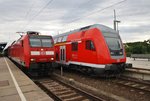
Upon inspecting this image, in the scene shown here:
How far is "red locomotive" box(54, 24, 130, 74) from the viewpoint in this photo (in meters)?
13.9

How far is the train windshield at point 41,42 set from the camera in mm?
16103

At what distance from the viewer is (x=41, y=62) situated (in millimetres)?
15805

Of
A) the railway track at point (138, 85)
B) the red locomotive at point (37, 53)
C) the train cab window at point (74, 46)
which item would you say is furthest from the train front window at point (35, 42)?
the railway track at point (138, 85)

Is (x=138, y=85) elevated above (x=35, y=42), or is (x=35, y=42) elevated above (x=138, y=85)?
(x=35, y=42)

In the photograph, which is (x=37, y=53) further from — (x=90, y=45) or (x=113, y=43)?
(x=113, y=43)

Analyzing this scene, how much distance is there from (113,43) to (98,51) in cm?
133

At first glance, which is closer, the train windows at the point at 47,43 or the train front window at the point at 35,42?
the train front window at the point at 35,42

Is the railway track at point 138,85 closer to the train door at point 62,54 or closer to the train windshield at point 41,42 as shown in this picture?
the train windshield at point 41,42

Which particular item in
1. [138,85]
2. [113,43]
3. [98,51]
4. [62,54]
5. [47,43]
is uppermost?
[47,43]

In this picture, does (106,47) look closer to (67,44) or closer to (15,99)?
(67,44)

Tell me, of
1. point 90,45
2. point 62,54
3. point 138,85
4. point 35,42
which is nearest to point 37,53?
point 35,42

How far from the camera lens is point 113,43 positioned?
47.9 ft

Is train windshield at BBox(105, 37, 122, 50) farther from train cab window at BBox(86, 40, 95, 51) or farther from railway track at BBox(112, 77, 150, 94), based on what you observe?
railway track at BBox(112, 77, 150, 94)

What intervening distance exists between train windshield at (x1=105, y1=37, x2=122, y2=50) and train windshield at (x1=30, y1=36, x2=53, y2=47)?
449 centimetres
